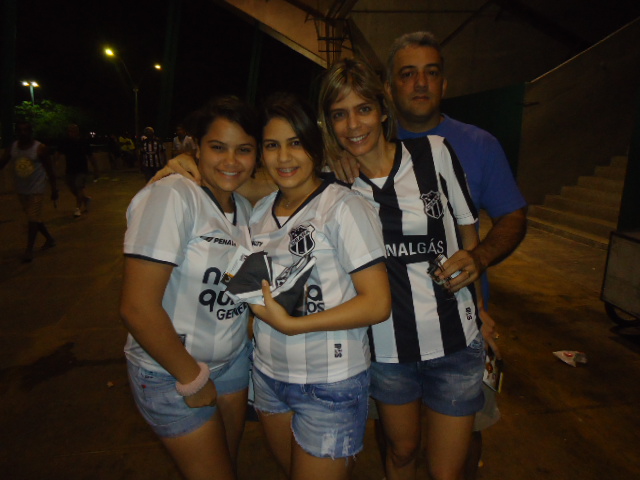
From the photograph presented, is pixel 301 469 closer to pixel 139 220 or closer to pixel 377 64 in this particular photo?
pixel 139 220

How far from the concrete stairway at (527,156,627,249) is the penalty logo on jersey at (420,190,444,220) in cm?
644

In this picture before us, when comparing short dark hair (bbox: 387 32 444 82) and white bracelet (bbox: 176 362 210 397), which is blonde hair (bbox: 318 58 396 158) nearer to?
short dark hair (bbox: 387 32 444 82)

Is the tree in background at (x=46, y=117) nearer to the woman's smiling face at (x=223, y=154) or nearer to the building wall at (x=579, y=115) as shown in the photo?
the building wall at (x=579, y=115)

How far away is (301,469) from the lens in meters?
1.52

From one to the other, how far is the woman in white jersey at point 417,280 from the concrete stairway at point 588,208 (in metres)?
6.35

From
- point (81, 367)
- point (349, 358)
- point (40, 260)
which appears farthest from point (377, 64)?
point (349, 358)

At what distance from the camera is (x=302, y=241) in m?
1.53

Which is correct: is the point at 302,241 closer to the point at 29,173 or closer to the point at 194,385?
the point at 194,385

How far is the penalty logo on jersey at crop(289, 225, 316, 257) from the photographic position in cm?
152

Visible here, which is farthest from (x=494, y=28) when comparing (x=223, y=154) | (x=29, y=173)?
(x=223, y=154)

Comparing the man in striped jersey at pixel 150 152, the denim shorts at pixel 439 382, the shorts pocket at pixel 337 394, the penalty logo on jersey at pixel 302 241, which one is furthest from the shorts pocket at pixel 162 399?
the man in striped jersey at pixel 150 152

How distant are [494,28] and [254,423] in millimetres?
14727

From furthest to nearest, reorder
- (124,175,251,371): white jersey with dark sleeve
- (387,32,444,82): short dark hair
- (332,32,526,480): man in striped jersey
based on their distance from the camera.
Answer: (387,32,444,82): short dark hair
(332,32,526,480): man in striped jersey
(124,175,251,371): white jersey with dark sleeve

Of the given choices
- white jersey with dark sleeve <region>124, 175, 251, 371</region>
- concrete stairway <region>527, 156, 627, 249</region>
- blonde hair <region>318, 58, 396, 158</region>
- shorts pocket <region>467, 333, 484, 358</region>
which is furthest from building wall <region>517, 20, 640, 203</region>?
white jersey with dark sleeve <region>124, 175, 251, 371</region>
